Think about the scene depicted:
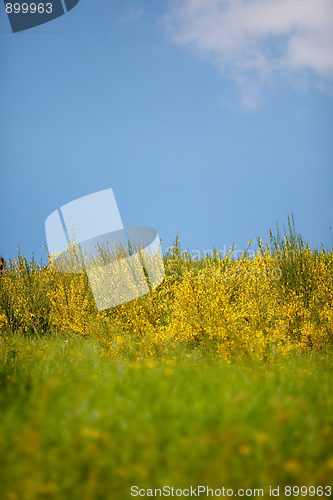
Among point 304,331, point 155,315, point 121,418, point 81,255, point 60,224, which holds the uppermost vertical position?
point 60,224

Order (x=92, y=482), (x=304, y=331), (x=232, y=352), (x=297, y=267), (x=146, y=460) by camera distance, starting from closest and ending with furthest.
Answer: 1. (x=92, y=482)
2. (x=146, y=460)
3. (x=232, y=352)
4. (x=304, y=331)
5. (x=297, y=267)

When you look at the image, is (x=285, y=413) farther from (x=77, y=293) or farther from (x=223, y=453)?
(x=77, y=293)

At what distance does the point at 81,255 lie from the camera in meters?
9.34

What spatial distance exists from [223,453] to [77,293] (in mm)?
7349

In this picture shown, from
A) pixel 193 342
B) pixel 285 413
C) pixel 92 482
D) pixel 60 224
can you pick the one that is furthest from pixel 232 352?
pixel 60 224

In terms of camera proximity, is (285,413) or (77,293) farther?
(77,293)

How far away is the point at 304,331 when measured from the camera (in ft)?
21.9

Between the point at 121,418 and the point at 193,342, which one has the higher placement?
the point at 121,418

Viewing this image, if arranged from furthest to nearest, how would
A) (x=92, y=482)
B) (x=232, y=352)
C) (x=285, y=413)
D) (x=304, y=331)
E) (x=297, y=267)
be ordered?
(x=297, y=267) → (x=304, y=331) → (x=232, y=352) → (x=285, y=413) → (x=92, y=482)

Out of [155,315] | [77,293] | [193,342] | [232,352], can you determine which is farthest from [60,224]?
[232,352]

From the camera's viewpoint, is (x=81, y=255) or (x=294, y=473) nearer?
(x=294, y=473)

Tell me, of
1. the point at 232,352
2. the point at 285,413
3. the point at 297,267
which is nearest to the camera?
the point at 285,413

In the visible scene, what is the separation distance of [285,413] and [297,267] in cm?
774

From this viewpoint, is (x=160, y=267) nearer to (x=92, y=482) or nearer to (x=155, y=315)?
(x=155, y=315)
